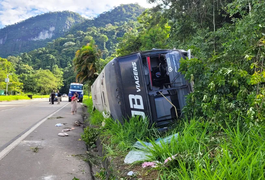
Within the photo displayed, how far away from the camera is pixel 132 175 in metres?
2.94

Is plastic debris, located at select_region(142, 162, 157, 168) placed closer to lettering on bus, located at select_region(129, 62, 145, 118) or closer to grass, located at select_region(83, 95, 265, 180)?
grass, located at select_region(83, 95, 265, 180)

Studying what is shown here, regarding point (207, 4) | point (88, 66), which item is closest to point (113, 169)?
point (207, 4)

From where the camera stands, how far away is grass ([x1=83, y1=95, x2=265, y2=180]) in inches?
84.7

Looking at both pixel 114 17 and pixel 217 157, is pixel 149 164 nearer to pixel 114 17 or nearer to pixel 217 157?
pixel 217 157

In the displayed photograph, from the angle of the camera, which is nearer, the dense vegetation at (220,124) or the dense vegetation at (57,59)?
the dense vegetation at (220,124)

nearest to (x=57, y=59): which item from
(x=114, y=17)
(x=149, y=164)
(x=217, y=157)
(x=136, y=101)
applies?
(x=114, y=17)

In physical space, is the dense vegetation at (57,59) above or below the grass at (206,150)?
above

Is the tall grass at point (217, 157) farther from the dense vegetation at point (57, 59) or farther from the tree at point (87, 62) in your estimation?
the dense vegetation at point (57, 59)

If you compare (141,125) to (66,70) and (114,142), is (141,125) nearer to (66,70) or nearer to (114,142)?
(114,142)

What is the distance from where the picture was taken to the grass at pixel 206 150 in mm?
2151

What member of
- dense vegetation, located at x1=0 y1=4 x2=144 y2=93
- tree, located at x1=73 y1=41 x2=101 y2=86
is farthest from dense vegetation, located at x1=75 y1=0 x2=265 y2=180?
dense vegetation, located at x1=0 y1=4 x2=144 y2=93

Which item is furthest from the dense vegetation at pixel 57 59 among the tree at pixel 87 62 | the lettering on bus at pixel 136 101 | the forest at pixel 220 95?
the lettering on bus at pixel 136 101

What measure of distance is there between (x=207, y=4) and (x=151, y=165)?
35.6 feet

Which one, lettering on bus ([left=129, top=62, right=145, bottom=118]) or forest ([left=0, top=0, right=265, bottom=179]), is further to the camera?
lettering on bus ([left=129, top=62, right=145, bottom=118])
